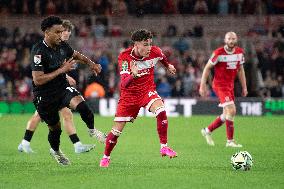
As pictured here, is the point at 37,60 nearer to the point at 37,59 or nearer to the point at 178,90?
the point at 37,59

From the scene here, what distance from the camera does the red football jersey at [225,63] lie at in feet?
48.0

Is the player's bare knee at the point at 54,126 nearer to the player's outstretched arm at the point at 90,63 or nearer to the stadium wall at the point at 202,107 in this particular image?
the player's outstretched arm at the point at 90,63

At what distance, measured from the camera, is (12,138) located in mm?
16219

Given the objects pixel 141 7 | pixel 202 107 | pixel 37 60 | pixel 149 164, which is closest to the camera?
pixel 37 60

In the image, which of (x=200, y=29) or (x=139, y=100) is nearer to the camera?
(x=139, y=100)

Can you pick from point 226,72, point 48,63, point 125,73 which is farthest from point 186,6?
point 48,63

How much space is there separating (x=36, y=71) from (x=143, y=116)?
1377cm

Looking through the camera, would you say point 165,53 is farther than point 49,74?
Yes

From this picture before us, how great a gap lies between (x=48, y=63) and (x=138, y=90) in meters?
1.49

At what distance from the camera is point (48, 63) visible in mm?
10141

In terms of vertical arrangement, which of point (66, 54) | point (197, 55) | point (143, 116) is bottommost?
point (143, 116)

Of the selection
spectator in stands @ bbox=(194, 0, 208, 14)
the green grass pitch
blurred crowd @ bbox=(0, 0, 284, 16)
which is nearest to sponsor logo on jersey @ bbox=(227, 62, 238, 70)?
the green grass pitch

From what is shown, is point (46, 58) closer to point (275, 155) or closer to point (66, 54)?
point (66, 54)

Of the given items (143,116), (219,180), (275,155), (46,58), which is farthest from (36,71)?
(143,116)
